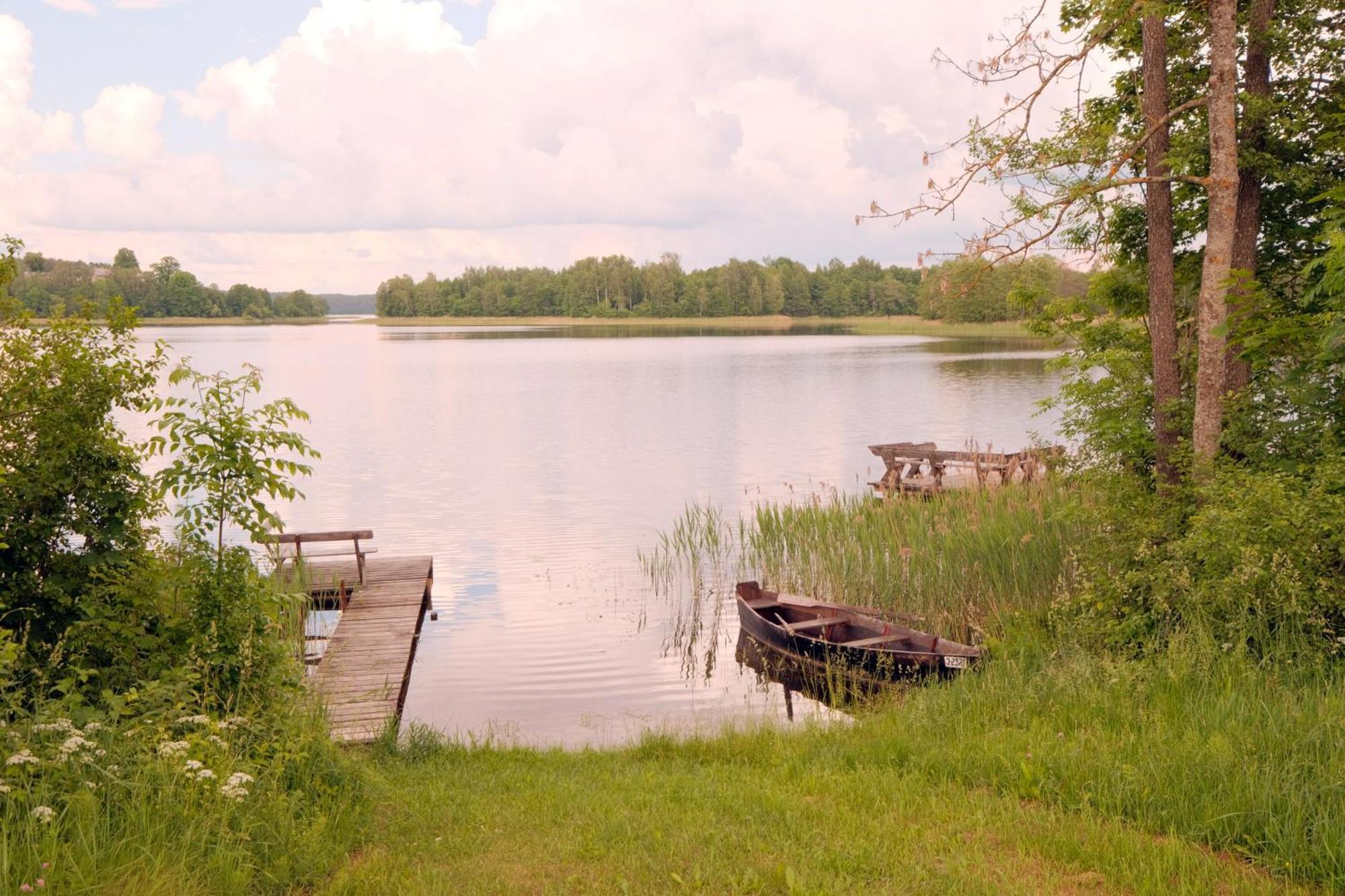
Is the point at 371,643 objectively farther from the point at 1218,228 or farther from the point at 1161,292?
the point at 1218,228

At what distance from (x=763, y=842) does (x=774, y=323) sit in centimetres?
15677

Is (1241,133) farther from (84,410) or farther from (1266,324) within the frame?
(84,410)

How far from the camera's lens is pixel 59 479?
6.49 metres

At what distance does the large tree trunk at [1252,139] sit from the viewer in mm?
10328

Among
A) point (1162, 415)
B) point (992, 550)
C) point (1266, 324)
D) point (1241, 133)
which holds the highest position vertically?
point (1241, 133)

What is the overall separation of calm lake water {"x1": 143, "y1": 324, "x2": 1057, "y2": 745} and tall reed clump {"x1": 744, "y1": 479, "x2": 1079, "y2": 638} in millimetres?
1512

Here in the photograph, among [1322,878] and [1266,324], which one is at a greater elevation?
[1266,324]

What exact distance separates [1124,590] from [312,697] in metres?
7.51

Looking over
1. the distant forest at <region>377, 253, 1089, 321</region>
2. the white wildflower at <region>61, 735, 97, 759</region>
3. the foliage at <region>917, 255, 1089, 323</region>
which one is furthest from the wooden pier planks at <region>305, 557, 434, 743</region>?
the distant forest at <region>377, 253, 1089, 321</region>

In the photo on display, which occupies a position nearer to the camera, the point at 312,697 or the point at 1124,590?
the point at 312,697

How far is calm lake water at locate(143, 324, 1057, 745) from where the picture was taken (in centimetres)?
1201

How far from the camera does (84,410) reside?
6.64 metres

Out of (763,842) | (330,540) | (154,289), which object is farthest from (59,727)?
(154,289)

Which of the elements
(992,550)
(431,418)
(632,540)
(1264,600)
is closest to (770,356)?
(431,418)
